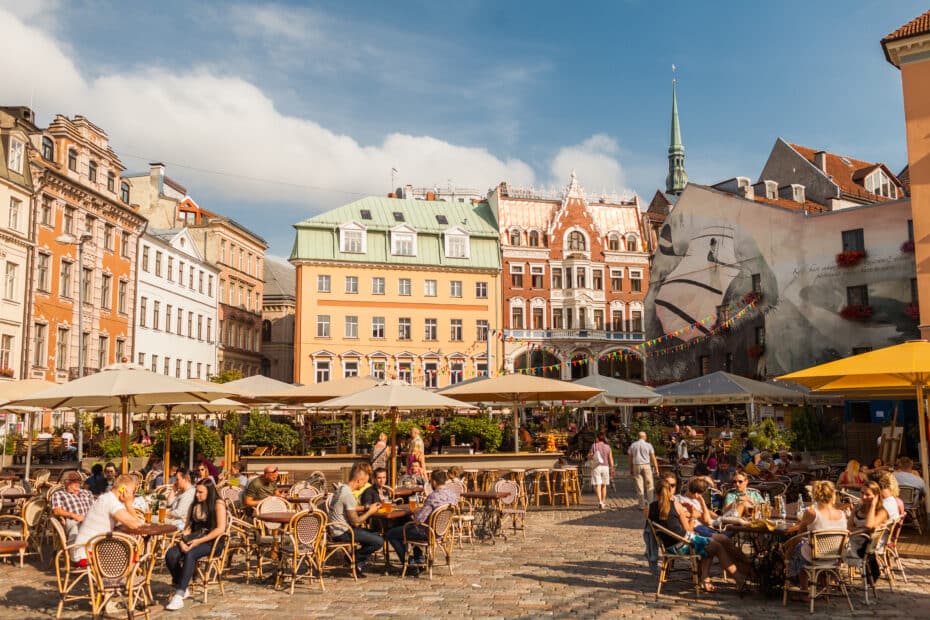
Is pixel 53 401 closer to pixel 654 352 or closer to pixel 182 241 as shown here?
pixel 182 241

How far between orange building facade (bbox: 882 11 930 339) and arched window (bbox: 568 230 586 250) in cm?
3034

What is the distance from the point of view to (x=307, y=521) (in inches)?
388

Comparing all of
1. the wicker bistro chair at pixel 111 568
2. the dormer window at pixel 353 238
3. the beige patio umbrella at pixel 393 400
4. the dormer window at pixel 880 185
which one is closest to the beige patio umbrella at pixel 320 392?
Result: the beige patio umbrella at pixel 393 400

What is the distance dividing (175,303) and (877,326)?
1372 inches

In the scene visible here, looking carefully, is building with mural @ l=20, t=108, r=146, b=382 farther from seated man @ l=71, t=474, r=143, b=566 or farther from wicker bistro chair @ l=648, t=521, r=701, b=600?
wicker bistro chair @ l=648, t=521, r=701, b=600

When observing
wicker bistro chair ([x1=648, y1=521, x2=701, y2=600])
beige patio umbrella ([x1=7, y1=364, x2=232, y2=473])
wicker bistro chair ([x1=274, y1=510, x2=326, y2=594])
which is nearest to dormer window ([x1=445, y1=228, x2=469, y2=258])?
beige patio umbrella ([x1=7, y1=364, x2=232, y2=473])

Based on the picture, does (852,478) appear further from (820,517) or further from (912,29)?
(912,29)

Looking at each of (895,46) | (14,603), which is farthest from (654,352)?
(14,603)

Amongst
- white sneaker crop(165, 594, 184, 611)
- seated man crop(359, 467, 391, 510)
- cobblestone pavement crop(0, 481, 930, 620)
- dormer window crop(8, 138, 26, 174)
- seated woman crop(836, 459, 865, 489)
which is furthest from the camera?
dormer window crop(8, 138, 26, 174)

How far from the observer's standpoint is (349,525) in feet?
34.6

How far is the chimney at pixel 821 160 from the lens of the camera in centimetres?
4947

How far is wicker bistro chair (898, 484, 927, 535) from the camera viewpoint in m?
12.3

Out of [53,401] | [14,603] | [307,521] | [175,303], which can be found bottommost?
[14,603]

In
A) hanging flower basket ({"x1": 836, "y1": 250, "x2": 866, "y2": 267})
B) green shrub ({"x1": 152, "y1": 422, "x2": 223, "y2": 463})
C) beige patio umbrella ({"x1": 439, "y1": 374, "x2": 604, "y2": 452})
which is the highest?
hanging flower basket ({"x1": 836, "y1": 250, "x2": 866, "y2": 267})
